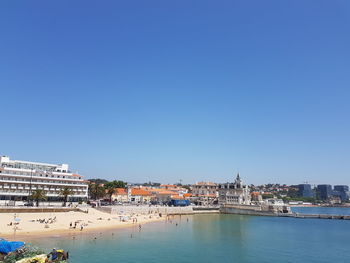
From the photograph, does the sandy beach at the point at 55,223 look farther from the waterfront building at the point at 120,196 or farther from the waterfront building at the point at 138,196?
the waterfront building at the point at 138,196

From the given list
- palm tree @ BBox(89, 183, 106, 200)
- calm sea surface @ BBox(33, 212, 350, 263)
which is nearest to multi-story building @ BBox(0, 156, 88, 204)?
palm tree @ BBox(89, 183, 106, 200)

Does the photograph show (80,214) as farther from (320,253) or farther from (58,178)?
(320,253)

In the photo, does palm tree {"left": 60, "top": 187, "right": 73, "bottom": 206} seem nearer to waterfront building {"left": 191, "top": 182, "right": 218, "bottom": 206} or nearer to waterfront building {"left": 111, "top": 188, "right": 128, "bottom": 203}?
waterfront building {"left": 111, "top": 188, "right": 128, "bottom": 203}

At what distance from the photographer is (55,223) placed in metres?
55.1

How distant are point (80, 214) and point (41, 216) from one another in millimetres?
8729

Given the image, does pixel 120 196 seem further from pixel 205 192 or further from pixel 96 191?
pixel 205 192

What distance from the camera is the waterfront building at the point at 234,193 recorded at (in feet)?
399

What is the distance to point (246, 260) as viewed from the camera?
3925 centimetres

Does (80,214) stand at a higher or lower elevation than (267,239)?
higher

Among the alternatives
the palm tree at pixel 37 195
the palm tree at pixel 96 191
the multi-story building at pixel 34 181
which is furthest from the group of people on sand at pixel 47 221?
the palm tree at pixel 96 191

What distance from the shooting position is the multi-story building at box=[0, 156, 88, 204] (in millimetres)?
68800

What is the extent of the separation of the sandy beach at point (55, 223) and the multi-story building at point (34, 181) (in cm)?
1131

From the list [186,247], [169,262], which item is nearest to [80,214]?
[186,247]

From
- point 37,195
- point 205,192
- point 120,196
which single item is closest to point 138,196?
point 120,196
